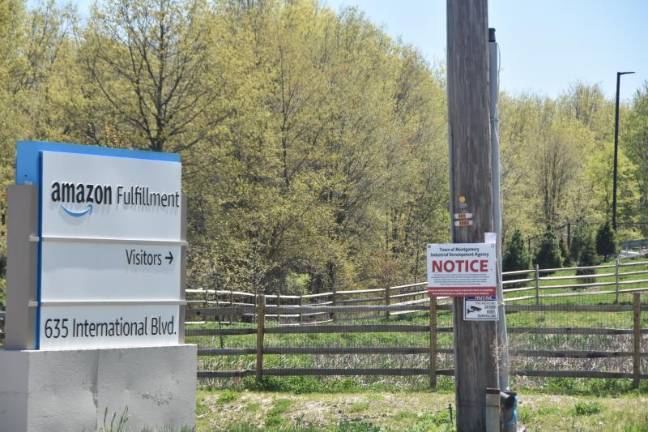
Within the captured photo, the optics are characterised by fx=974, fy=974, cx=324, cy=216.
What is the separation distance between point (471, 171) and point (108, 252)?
333 cm

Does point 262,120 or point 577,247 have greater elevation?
point 262,120

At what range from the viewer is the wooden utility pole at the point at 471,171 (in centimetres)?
864

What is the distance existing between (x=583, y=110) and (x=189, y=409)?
77270 millimetres

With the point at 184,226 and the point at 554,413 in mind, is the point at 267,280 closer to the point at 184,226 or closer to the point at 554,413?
the point at 554,413

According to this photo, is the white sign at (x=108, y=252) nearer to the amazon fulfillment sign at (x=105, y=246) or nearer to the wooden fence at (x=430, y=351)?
the amazon fulfillment sign at (x=105, y=246)

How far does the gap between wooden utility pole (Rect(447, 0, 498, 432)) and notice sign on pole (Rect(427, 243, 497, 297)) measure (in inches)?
5.5

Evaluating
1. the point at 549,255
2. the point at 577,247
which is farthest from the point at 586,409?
the point at 577,247

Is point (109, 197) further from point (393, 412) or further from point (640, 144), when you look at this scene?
point (640, 144)

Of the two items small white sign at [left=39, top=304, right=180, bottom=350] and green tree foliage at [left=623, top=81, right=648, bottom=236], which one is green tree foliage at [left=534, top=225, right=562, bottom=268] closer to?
green tree foliage at [left=623, top=81, right=648, bottom=236]

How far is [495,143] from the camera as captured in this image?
9.05 metres

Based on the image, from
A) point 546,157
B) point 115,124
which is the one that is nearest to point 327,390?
point 115,124

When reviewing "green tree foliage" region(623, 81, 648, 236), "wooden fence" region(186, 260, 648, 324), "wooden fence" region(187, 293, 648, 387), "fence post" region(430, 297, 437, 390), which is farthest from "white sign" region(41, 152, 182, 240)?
"green tree foliage" region(623, 81, 648, 236)

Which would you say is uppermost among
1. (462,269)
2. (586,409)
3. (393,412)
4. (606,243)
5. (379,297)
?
(606,243)

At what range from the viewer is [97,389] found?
8.41 m
